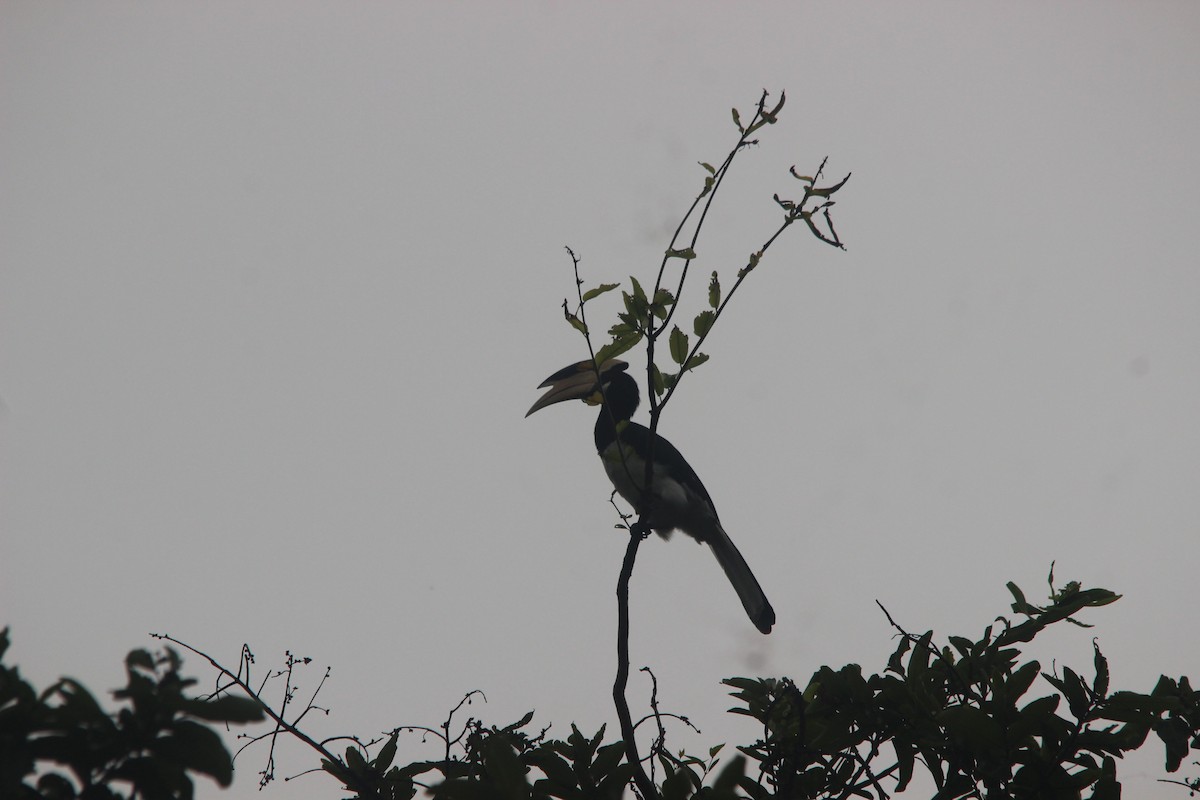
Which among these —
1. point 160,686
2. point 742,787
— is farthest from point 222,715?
point 742,787

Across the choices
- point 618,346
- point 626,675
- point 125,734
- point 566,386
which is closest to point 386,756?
point 626,675

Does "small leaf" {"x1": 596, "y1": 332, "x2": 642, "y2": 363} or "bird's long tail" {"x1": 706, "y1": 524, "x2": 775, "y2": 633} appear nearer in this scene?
"small leaf" {"x1": 596, "y1": 332, "x2": 642, "y2": 363}

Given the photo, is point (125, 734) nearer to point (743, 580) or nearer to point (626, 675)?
point (626, 675)

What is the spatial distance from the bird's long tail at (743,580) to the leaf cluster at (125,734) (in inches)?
176

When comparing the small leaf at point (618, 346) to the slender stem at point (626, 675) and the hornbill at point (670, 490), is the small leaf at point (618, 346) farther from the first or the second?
the hornbill at point (670, 490)

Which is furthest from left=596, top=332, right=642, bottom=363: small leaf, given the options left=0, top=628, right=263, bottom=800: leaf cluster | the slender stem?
left=0, top=628, right=263, bottom=800: leaf cluster

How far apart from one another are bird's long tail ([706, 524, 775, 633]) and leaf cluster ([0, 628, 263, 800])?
447 cm

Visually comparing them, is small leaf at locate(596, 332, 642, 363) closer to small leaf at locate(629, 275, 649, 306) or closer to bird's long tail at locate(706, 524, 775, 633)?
small leaf at locate(629, 275, 649, 306)

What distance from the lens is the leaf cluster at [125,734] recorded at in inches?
47.1

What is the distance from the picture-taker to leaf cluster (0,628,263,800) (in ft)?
3.92

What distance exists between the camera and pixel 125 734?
1226 millimetres

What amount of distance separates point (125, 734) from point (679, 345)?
1.96 metres

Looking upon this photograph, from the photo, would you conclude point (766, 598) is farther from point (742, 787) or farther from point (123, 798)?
point (123, 798)

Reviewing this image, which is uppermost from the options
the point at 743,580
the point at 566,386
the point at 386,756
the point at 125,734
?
the point at 566,386
